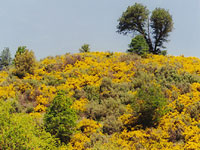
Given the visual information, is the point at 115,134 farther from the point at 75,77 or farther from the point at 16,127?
the point at 75,77

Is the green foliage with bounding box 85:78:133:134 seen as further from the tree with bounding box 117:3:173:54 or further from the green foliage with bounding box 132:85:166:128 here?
the tree with bounding box 117:3:173:54

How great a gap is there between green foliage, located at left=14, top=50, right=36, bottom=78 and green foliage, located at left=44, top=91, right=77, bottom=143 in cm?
944

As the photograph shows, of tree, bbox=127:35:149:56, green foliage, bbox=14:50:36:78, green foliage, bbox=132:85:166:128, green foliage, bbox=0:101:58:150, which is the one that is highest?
tree, bbox=127:35:149:56

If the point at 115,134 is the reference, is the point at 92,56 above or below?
above

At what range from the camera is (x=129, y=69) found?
64.8 feet

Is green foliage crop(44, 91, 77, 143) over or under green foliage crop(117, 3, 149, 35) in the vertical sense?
under

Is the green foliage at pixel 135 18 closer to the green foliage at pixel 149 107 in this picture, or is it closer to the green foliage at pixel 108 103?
the green foliage at pixel 108 103

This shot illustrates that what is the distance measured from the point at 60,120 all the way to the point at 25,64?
1084cm

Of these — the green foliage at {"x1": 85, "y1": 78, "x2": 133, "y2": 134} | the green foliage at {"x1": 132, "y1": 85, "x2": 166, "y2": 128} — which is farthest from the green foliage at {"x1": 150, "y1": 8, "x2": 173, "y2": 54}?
the green foliage at {"x1": 132, "y1": 85, "x2": 166, "y2": 128}

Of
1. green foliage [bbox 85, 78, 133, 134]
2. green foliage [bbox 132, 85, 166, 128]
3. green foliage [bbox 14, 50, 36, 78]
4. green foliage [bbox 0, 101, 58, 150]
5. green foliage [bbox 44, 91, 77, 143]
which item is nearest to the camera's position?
green foliage [bbox 0, 101, 58, 150]

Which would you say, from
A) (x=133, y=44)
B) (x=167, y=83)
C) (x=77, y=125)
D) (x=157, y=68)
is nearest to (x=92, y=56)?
(x=133, y=44)

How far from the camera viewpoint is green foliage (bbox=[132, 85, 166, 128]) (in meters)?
12.1

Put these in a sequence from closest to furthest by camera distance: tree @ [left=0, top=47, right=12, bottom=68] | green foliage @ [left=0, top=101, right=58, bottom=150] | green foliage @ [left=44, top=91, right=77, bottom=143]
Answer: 1. green foliage @ [left=0, top=101, right=58, bottom=150]
2. green foliage @ [left=44, top=91, right=77, bottom=143]
3. tree @ [left=0, top=47, right=12, bottom=68]

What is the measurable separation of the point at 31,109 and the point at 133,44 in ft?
44.9
